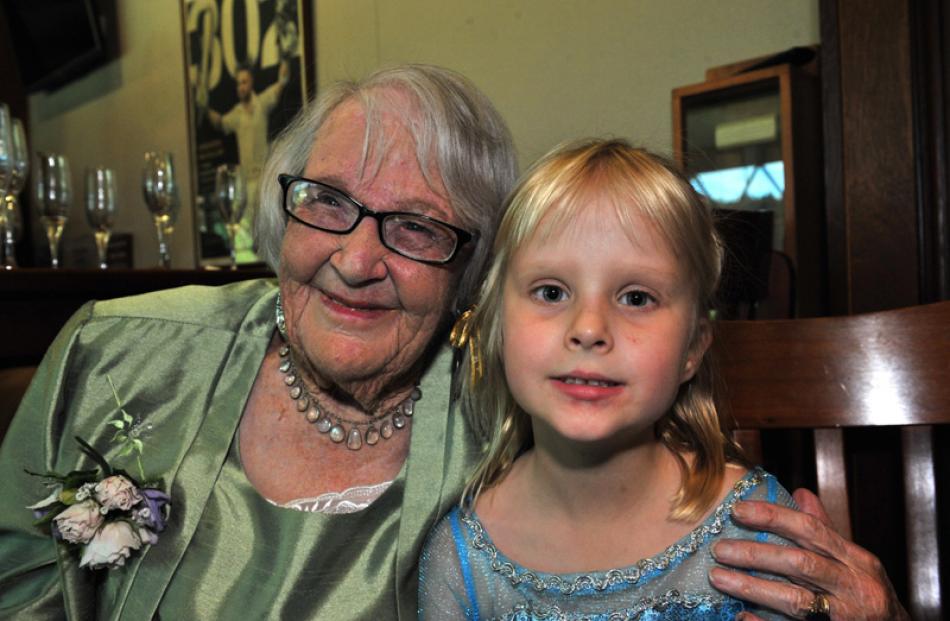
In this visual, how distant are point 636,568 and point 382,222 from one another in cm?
69

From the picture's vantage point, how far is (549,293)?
1333 mm

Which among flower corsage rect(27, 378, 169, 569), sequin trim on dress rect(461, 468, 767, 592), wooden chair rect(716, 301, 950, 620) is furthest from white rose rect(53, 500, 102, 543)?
wooden chair rect(716, 301, 950, 620)

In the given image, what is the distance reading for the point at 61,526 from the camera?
4.70 feet

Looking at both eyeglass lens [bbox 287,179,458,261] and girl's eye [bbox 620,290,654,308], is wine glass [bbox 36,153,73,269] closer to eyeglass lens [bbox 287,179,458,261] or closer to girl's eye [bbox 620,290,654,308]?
eyeglass lens [bbox 287,179,458,261]

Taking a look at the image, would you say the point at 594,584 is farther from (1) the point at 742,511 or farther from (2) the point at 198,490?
(2) the point at 198,490

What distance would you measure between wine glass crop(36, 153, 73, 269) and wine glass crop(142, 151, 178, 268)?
A: 0.30 m

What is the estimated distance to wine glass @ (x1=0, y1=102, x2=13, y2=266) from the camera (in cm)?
264

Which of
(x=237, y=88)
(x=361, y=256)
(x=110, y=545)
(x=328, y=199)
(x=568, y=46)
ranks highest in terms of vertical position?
(x=237, y=88)

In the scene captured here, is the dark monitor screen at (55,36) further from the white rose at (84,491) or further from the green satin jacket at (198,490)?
the white rose at (84,491)

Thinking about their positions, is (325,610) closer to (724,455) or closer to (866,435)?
(724,455)

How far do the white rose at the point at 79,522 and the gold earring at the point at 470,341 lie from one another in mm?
649

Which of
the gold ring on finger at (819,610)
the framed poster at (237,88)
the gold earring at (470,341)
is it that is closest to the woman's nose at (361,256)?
the gold earring at (470,341)

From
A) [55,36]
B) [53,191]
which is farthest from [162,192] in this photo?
[55,36]

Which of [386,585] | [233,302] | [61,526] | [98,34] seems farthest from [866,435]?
[98,34]
